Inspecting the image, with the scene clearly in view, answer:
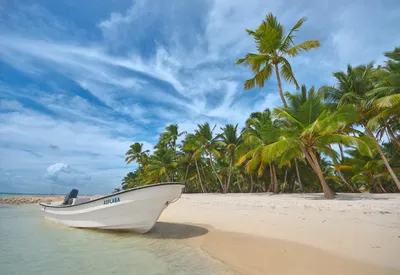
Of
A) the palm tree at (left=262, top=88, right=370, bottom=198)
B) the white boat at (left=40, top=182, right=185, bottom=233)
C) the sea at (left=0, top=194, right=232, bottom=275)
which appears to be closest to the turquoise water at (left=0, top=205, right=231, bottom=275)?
the sea at (left=0, top=194, right=232, bottom=275)

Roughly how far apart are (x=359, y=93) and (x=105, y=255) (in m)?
18.0

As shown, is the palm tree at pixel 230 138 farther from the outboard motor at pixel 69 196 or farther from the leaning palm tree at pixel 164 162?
the outboard motor at pixel 69 196

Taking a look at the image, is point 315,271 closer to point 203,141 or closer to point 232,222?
point 232,222

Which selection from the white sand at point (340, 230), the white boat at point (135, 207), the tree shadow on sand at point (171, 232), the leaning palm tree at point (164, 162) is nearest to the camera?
the white sand at point (340, 230)

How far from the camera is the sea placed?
3.42 meters

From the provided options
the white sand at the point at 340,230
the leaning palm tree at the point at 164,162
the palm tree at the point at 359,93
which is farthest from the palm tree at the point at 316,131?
the leaning palm tree at the point at 164,162

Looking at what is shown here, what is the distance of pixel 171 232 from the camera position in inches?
231

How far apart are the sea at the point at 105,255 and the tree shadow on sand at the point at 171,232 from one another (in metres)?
0.03

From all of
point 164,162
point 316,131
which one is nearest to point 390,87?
point 316,131

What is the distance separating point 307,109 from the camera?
11.4 meters

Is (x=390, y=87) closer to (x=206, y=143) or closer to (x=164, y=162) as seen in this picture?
(x=206, y=143)

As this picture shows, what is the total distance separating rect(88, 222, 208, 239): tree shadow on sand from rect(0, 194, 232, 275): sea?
3cm

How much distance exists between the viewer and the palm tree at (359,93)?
13.7 meters

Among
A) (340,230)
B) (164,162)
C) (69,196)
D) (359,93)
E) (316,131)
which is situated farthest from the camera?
(164,162)
